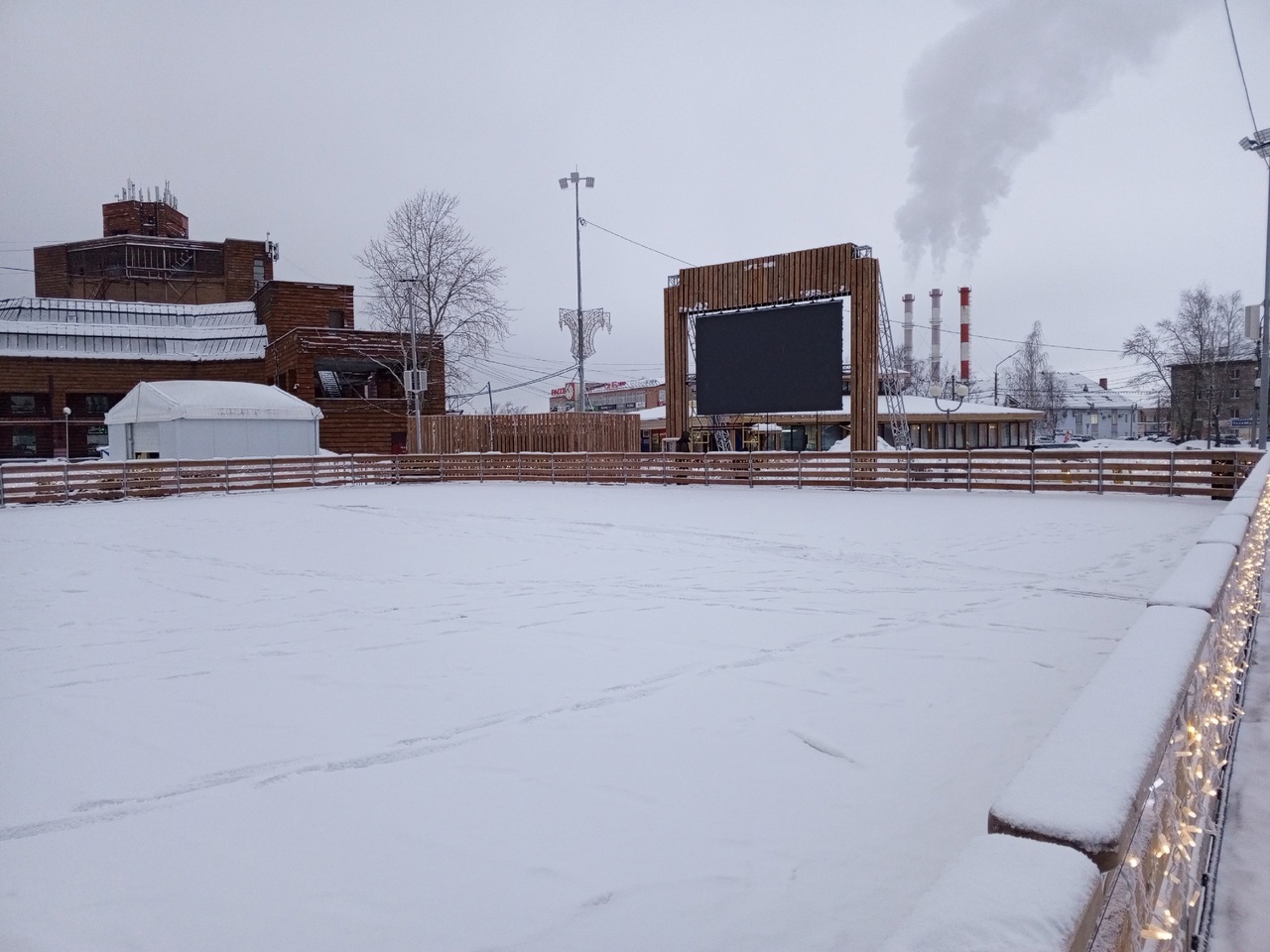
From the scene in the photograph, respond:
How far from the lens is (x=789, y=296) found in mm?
23266

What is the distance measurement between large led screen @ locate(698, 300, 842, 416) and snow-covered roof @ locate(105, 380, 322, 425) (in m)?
15.9

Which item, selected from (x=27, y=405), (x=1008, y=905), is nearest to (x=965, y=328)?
(x=27, y=405)

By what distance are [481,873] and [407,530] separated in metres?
11.5

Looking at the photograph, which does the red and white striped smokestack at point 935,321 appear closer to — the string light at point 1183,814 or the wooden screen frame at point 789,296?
the wooden screen frame at point 789,296

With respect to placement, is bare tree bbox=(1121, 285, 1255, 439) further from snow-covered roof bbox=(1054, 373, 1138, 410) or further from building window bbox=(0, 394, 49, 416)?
building window bbox=(0, 394, 49, 416)

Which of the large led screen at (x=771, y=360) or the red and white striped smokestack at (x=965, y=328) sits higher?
the red and white striped smokestack at (x=965, y=328)

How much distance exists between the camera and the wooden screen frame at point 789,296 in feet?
72.7

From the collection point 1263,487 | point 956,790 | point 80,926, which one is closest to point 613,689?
point 956,790

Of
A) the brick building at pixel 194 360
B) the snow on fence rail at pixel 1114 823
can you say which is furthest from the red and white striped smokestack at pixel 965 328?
the snow on fence rail at pixel 1114 823

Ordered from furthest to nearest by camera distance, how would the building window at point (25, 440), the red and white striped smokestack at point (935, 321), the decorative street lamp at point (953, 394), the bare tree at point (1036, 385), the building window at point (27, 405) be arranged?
1. the bare tree at point (1036, 385)
2. the red and white striped smokestack at point (935, 321)
3. the building window at point (27, 405)
4. the building window at point (25, 440)
5. the decorative street lamp at point (953, 394)

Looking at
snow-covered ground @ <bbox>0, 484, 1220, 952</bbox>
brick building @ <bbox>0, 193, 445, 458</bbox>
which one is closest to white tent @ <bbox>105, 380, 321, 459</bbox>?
brick building @ <bbox>0, 193, 445, 458</bbox>

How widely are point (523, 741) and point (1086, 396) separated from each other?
98835 mm

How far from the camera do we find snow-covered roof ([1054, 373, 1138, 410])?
3445 inches

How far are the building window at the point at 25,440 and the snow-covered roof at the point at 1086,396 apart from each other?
81937 mm
